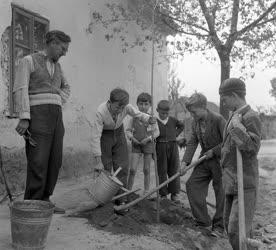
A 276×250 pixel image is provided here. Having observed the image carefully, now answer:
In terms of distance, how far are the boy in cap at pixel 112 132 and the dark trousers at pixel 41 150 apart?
1.82ft

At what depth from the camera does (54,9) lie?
8.16 meters

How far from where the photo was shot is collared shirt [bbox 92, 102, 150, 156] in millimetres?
5574

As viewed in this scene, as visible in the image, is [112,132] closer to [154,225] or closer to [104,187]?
[104,187]

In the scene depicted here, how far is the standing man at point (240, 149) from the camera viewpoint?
3.95 meters

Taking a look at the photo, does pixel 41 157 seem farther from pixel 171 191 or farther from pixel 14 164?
pixel 171 191

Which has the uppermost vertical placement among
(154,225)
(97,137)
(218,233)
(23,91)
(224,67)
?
(224,67)

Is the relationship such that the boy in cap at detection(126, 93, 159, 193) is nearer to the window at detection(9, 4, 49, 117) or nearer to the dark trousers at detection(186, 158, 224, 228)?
the dark trousers at detection(186, 158, 224, 228)

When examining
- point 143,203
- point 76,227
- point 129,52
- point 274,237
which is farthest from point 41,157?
point 129,52

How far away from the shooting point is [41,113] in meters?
5.05

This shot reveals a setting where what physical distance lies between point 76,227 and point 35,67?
173cm

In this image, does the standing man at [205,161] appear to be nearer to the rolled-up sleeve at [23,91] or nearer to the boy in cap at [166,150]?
the boy in cap at [166,150]

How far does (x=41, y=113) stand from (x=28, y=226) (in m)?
1.45

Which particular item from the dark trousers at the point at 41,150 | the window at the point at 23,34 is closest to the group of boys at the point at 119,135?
the dark trousers at the point at 41,150

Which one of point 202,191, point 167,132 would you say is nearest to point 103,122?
point 202,191
